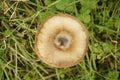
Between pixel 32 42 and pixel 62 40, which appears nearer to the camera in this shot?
pixel 62 40

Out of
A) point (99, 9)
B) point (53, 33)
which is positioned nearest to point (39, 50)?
point (53, 33)

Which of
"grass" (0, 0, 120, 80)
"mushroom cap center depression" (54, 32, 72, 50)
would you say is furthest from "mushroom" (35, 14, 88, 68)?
"grass" (0, 0, 120, 80)

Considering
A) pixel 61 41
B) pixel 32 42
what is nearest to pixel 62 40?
pixel 61 41

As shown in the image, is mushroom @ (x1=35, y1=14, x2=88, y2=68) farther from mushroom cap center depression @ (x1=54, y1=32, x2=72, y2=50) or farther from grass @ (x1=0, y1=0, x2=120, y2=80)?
grass @ (x1=0, y1=0, x2=120, y2=80)

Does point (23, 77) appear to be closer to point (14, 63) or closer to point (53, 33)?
point (14, 63)

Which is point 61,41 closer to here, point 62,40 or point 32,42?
point 62,40

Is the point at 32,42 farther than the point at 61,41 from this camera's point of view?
Yes
